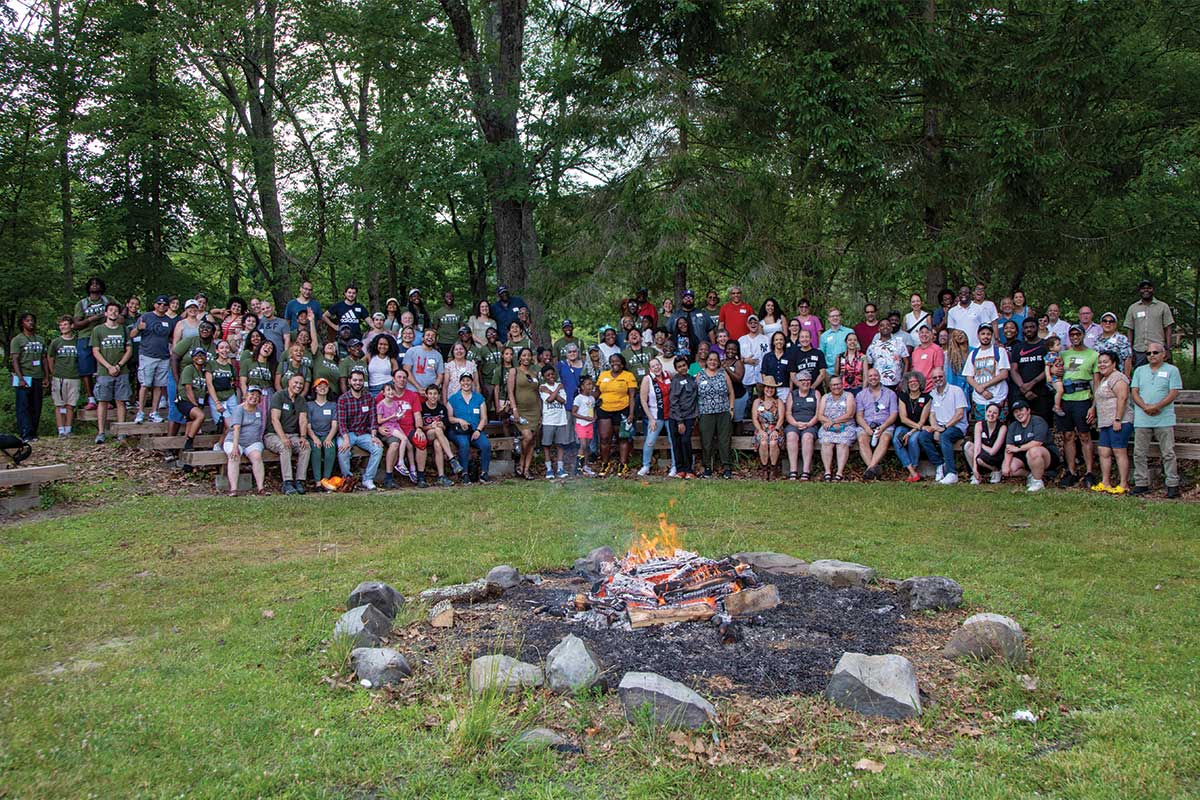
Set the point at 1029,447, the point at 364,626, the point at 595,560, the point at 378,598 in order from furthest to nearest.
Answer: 1. the point at 1029,447
2. the point at 595,560
3. the point at 378,598
4. the point at 364,626

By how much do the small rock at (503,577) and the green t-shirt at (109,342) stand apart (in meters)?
8.07

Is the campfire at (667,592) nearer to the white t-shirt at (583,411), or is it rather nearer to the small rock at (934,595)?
the small rock at (934,595)

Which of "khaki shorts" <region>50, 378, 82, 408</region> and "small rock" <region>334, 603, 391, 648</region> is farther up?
"khaki shorts" <region>50, 378, 82, 408</region>

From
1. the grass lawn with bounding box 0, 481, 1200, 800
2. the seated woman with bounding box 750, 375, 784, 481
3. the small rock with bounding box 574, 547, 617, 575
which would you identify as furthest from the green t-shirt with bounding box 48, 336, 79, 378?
the seated woman with bounding box 750, 375, 784, 481

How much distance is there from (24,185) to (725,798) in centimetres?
1841

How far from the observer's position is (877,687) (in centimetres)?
404

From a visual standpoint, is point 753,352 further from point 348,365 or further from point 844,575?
point 844,575

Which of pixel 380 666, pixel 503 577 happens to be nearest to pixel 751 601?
pixel 503 577

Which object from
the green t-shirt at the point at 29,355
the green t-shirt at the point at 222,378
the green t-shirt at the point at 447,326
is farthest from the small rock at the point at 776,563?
the green t-shirt at the point at 29,355

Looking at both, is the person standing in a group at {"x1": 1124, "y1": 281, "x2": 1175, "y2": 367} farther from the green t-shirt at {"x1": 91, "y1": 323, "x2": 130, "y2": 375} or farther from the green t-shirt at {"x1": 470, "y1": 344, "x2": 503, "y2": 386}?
the green t-shirt at {"x1": 91, "y1": 323, "x2": 130, "y2": 375}

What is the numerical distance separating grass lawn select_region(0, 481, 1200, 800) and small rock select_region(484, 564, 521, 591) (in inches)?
15.5

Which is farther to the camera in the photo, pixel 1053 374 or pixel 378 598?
pixel 1053 374

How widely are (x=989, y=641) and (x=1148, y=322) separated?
25.4ft

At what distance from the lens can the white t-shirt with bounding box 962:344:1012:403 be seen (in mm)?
10086
